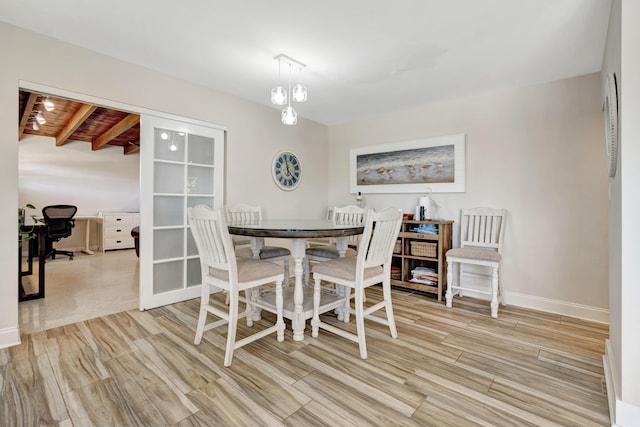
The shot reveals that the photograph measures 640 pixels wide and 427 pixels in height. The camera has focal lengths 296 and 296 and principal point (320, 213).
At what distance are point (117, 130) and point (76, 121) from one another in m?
0.54

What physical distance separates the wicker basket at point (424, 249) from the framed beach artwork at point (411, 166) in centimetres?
73

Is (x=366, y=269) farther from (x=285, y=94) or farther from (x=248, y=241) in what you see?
(x=285, y=94)

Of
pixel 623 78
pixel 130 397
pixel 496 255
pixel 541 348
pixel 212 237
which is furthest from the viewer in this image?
pixel 496 255

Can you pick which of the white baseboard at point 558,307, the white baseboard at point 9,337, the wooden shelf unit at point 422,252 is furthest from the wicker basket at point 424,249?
the white baseboard at point 9,337

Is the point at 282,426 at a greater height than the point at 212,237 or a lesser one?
lesser

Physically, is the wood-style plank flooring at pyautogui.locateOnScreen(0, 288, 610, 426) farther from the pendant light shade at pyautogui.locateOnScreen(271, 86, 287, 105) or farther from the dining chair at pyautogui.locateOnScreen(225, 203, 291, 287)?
the pendant light shade at pyautogui.locateOnScreen(271, 86, 287, 105)

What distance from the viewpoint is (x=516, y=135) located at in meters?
3.14

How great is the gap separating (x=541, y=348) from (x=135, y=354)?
289cm

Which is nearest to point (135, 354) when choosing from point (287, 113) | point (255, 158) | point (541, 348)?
point (287, 113)

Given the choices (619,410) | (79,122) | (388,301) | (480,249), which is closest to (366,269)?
(388,301)

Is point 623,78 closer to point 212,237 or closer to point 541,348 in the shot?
point 541,348

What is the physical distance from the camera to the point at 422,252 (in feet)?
11.2

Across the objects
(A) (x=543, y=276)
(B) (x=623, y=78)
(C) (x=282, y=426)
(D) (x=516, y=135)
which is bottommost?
(C) (x=282, y=426)

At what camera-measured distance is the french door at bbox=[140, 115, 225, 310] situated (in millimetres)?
2885
